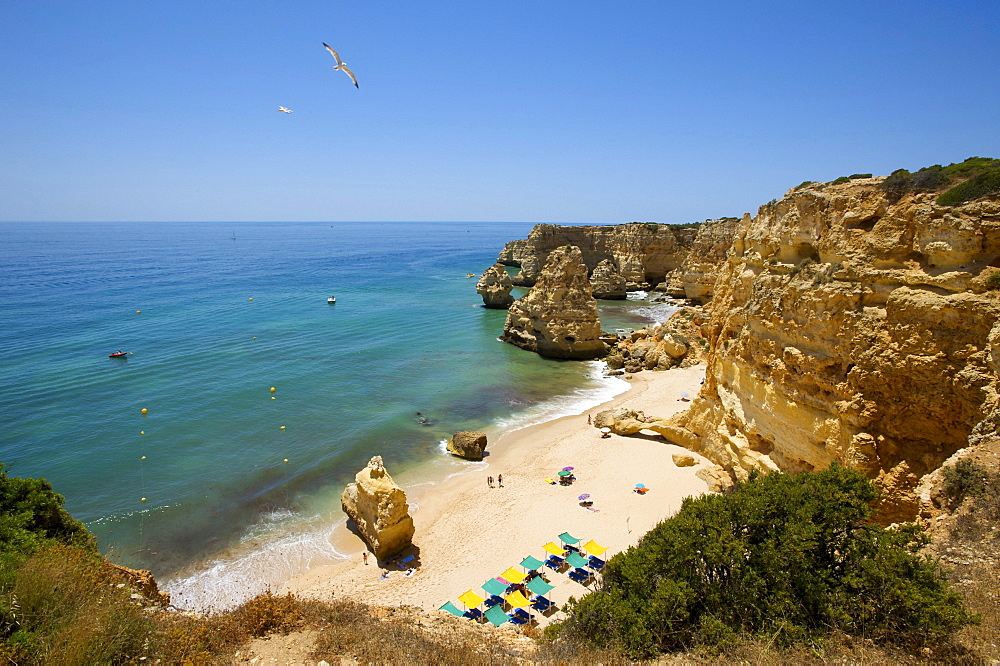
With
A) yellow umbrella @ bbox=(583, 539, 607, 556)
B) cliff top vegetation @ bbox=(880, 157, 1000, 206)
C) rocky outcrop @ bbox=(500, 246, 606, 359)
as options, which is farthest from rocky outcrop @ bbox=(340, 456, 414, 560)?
rocky outcrop @ bbox=(500, 246, 606, 359)

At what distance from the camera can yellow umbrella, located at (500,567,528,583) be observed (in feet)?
44.8

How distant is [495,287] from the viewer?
58.8 meters

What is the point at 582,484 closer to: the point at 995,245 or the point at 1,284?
the point at 995,245

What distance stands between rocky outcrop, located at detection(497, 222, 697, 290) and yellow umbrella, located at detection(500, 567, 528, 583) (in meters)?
55.8

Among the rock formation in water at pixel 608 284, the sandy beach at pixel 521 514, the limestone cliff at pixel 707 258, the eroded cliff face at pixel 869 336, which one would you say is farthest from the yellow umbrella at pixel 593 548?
the rock formation in water at pixel 608 284

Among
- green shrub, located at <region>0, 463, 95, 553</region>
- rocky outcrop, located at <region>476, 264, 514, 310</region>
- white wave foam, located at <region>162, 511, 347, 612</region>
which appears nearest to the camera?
green shrub, located at <region>0, 463, 95, 553</region>

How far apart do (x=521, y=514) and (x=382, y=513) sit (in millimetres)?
5166

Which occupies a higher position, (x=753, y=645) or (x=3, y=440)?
(x=753, y=645)

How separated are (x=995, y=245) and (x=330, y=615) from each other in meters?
15.2

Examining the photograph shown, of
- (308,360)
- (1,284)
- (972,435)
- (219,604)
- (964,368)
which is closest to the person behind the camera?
(972,435)

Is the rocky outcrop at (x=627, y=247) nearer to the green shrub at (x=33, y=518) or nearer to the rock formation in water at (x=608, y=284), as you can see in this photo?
the rock formation in water at (x=608, y=284)

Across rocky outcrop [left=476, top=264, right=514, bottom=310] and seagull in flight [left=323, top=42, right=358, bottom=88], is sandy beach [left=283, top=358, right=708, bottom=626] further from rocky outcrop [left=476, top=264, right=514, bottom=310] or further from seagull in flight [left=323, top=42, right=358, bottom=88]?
rocky outcrop [left=476, top=264, right=514, bottom=310]

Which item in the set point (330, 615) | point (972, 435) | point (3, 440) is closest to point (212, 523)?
point (330, 615)

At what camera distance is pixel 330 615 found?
9727 mm
